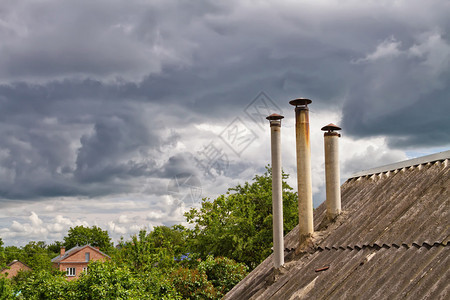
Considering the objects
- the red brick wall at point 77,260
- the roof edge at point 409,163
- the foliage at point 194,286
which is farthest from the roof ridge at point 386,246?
the red brick wall at point 77,260

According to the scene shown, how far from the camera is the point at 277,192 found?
26.1 ft

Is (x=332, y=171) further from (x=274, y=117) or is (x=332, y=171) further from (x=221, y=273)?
(x=221, y=273)

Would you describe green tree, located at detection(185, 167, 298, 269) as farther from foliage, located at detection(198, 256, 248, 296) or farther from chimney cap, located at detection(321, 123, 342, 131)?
chimney cap, located at detection(321, 123, 342, 131)

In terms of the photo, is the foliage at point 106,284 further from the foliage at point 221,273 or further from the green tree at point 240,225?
the green tree at point 240,225

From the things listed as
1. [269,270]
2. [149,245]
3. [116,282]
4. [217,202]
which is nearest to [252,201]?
[217,202]

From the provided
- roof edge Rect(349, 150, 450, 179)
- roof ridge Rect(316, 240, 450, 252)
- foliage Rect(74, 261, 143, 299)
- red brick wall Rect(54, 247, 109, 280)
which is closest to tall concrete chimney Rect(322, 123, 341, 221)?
roof ridge Rect(316, 240, 450, 252)

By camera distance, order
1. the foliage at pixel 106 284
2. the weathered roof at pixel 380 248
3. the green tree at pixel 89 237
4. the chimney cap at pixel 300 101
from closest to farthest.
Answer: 1. the weathered roof at pixel 380 248
2. the chimney cap at pixel 300 101
3. the foliage at pixel 106 284
4. the green tree at pixel 89 237

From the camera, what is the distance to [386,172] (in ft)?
27.2

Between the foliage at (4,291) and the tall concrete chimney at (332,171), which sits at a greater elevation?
the tall concrete chimney at (332,171)

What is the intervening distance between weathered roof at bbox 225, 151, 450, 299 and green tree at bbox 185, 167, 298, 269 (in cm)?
2001

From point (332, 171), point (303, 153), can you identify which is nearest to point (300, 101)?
point (303, 153)

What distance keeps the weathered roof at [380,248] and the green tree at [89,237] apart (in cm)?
8849

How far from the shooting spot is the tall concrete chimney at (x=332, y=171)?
776 cm

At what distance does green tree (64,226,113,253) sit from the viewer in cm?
9131
